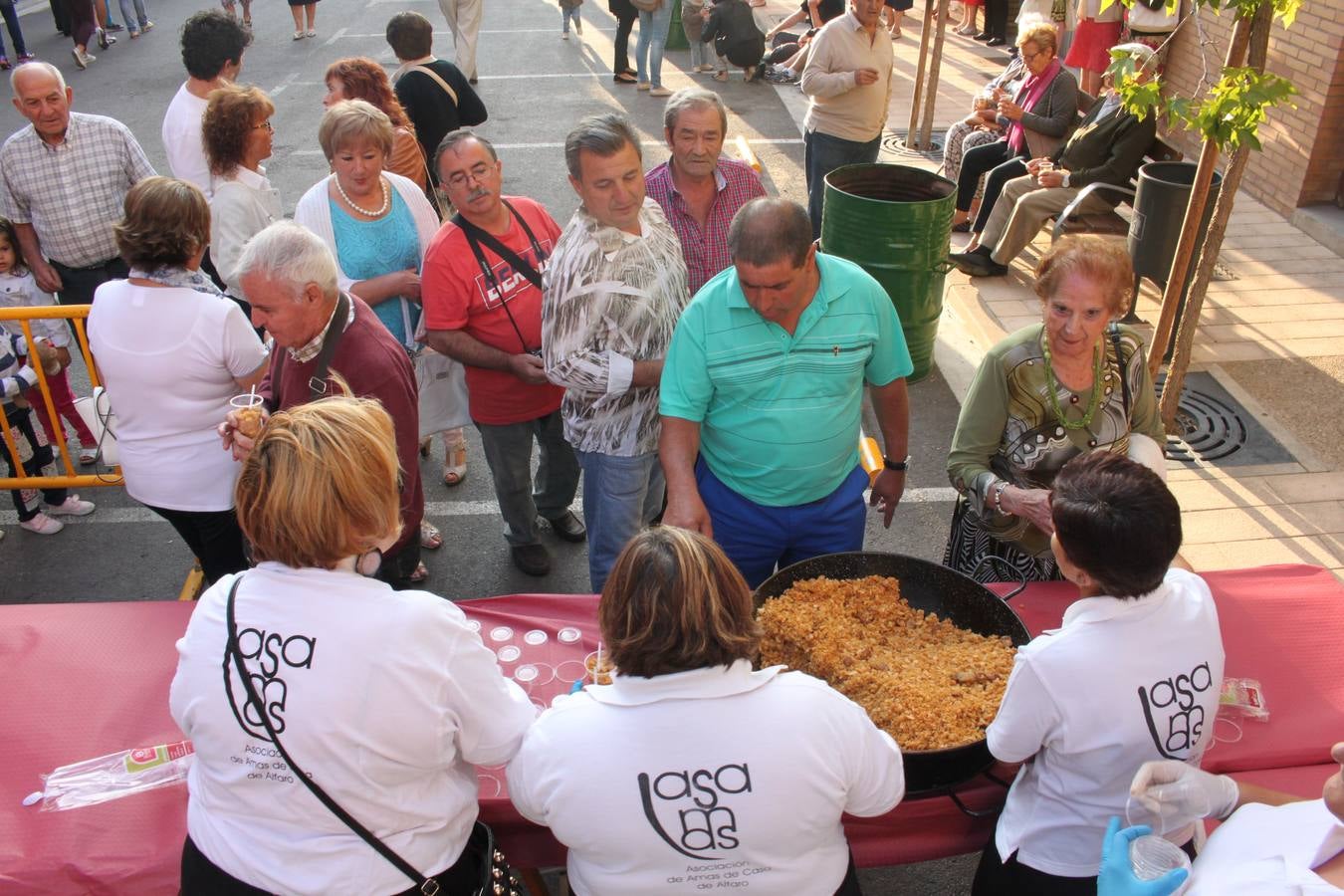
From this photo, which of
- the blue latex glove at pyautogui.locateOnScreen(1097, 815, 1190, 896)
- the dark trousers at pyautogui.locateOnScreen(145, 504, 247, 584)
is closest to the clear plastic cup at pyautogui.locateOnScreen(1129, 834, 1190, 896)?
the blue latex glove at pyautogui.locateOnScreen(1097, 815, 1190, 896)

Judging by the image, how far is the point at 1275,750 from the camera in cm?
249

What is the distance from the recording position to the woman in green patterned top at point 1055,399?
9.86 ft

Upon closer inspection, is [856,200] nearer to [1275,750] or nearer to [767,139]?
[1275,750]

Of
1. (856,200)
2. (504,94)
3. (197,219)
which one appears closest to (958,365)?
(856,200)

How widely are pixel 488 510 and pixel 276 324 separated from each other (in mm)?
2283

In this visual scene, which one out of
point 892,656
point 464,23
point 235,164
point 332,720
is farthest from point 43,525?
point 464,23

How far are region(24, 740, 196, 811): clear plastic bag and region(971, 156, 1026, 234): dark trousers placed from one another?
6.60 meters

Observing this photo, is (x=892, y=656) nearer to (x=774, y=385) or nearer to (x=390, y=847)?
(x=774, y=385)

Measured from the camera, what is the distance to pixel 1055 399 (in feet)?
10.1

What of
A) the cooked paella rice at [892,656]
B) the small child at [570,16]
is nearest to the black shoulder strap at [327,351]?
the cooked paella rice at [892,656]

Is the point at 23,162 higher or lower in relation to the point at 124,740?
higher

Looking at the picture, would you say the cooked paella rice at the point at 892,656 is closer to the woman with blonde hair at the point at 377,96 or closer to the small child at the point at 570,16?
the woman with blonde hair at the point at 377,96

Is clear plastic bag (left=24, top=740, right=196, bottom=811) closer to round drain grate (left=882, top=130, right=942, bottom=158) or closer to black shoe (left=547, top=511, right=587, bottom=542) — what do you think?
black shoe (left=547, top=511, right=587, bottom=542)

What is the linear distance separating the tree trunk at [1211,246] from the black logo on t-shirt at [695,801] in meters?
3.81
